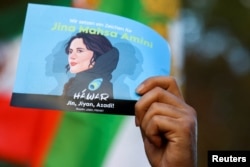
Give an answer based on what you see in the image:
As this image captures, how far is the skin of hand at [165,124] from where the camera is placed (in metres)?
0.50

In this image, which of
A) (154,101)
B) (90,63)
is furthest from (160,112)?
(90,63)

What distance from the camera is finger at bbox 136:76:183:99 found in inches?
20.6

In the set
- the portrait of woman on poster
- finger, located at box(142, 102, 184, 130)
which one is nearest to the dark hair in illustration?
the portrait of woman on poster

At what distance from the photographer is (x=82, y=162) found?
0.55m

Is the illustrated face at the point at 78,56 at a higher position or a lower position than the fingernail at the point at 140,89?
higher

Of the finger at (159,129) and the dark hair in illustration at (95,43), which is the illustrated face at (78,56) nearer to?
the dark hair in illustration at (95,43)

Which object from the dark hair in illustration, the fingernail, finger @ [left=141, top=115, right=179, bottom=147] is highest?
the dark hair in illustration

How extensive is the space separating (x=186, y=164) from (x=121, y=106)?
12 cm

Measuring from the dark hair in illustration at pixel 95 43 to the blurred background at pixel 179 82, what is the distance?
0.06 meters

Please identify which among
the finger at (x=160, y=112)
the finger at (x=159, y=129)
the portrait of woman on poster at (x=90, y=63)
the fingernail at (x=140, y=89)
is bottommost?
the finger at (x=159, y=129)

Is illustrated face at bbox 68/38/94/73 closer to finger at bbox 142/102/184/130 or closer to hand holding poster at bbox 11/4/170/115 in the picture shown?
hand holding poster at bbox 11/4/170/115

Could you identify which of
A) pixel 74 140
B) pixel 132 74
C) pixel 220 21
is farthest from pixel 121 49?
pixel 220 21

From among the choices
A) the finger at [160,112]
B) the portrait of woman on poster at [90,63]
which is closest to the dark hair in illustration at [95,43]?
the portrait of woman on poster at [90,63]

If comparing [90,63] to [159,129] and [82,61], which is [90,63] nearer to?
[82,61]
